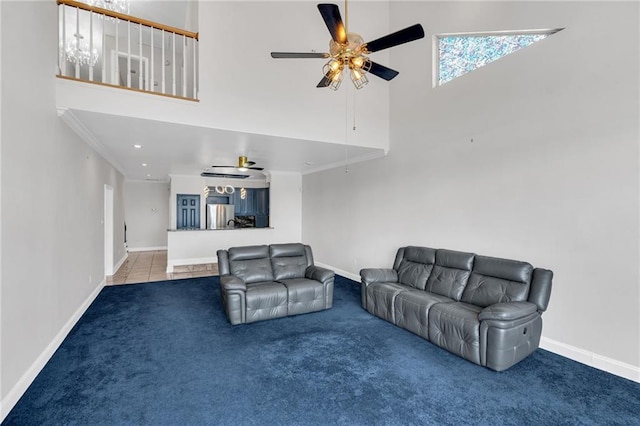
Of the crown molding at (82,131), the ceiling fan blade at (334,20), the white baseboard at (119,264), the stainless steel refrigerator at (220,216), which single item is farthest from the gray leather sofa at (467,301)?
the stainless steel refrigerator at (220,216)

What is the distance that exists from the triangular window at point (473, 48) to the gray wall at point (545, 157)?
114mm

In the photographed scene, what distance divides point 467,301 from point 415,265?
94 centimetres

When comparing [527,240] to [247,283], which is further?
[247,283]

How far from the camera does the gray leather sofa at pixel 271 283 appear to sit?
12.6 feet

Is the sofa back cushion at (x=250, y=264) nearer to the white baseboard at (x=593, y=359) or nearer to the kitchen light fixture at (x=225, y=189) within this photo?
the white baseboard at (x=593, y=359)

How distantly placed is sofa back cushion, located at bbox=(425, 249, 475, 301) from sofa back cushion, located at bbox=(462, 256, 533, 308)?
82 mm

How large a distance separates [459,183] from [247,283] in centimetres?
334

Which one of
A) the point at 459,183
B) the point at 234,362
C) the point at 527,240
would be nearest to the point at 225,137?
the point at 234,362

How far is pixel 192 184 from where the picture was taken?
9094 mm

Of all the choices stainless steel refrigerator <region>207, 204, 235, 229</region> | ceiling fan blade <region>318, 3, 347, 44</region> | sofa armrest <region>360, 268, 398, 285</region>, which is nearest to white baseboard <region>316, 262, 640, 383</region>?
sofa armrest <region>360, 268, 398, 285</region>

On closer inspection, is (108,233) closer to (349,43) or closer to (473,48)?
(349,43)

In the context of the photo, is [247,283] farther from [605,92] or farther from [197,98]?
[605,92]

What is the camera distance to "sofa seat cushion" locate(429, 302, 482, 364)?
2892 mm

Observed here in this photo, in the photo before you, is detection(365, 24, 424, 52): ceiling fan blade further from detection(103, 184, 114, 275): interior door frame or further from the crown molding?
detection(103, 184, 114, 275): interior door frame
